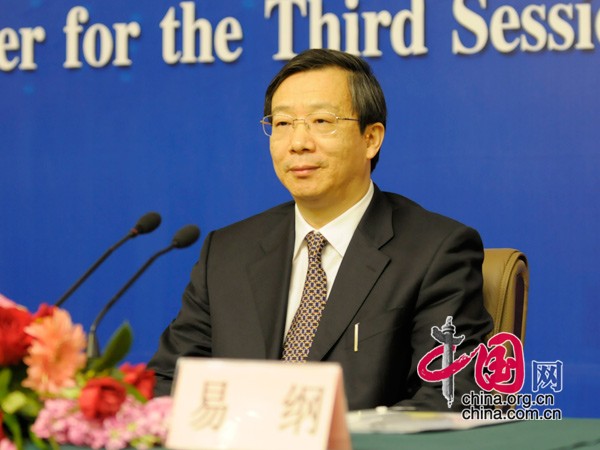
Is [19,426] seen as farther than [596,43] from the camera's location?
No

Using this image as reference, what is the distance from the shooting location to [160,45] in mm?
3930

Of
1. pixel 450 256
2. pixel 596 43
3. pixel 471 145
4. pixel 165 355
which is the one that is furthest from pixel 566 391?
pixel 165 355

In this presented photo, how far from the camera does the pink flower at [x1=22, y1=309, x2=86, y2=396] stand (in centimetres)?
141

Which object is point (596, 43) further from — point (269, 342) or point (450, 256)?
point (269, 342)

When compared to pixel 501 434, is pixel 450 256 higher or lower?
higher

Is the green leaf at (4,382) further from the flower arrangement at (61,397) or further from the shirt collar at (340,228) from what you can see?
the shirt collar at (340,228)

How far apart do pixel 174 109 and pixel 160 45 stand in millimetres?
240

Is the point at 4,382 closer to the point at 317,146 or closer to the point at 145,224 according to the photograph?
the point at 145,224

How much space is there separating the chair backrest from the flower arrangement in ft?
3.76

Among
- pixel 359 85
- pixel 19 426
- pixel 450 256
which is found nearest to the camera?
pixel 19 426

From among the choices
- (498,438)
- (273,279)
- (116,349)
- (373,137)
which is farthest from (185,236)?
(498,438)

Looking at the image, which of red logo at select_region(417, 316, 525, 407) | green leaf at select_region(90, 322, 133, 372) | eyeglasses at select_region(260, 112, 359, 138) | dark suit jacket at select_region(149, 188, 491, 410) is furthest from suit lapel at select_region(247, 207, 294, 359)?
green leaf at select_region(90, 322, 133, 372)

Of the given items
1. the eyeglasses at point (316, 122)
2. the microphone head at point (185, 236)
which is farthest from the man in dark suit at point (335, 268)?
the microphone head at point (185, 236)

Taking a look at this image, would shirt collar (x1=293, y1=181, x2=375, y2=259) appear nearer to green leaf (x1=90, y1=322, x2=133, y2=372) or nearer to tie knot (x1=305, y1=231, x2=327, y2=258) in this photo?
tie knot (x1=305, y1=231, x2=327, y2=258)
